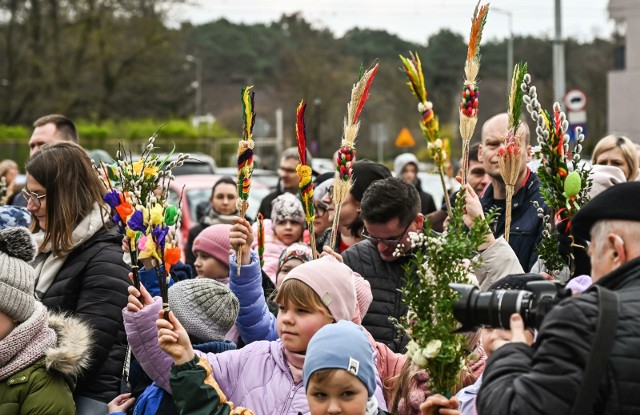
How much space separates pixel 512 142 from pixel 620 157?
88.1 inches

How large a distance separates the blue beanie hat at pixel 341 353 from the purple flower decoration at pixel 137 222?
0.77m

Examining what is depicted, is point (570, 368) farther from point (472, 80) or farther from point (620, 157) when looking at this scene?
point (620, 157)

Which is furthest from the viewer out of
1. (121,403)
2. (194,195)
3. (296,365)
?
(194,195)

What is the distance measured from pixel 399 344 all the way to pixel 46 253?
1718 mm

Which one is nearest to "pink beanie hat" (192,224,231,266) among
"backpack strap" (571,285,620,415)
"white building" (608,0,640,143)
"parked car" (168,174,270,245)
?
"backpack strap" (571,285,620,415)

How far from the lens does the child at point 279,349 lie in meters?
4.14

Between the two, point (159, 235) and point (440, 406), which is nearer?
point (440, 406)

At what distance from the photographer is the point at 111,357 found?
4.84 m

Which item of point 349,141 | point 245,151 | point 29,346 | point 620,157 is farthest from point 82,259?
point 620,157

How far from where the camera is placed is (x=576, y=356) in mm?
2934

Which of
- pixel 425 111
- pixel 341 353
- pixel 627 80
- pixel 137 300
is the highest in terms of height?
A: pixel 425 111

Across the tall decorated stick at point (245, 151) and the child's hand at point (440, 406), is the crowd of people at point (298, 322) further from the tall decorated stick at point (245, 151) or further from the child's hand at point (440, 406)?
the tall decorated stick at point (245, 151)

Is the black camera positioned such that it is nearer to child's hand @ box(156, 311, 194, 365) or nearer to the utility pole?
child's hand @ box(156, 311, 194, 365)

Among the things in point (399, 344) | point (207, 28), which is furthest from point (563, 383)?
point (207, 28)
